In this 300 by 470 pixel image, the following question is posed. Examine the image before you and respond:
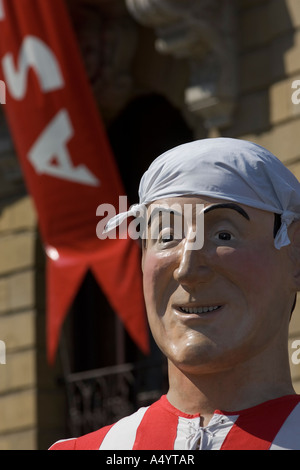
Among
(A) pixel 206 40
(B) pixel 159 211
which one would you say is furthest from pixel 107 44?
(B) pixel 159 211

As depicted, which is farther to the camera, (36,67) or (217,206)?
(36,67)

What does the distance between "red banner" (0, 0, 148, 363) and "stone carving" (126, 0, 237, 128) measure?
0.68 m

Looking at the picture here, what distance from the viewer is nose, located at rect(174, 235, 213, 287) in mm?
3096

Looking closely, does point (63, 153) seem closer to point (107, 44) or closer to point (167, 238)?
point (107, 44)

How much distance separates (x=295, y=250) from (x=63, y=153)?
510 cm

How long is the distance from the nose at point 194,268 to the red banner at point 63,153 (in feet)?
16.8

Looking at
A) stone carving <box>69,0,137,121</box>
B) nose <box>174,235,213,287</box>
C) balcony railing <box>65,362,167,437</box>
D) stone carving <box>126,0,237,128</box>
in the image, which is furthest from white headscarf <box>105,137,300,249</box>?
stone carving <box>69,0,137,121</box>

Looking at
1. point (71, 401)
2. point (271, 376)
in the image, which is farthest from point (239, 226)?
point (71, 401)

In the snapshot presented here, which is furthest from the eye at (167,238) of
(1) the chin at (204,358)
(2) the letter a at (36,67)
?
(2) the letter a at (36,67)

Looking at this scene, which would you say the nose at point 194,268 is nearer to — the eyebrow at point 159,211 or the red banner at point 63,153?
the eyebrow at point 159,211

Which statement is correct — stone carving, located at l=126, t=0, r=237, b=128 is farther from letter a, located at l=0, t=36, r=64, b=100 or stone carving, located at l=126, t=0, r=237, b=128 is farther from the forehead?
the forehead

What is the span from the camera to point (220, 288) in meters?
3.12
